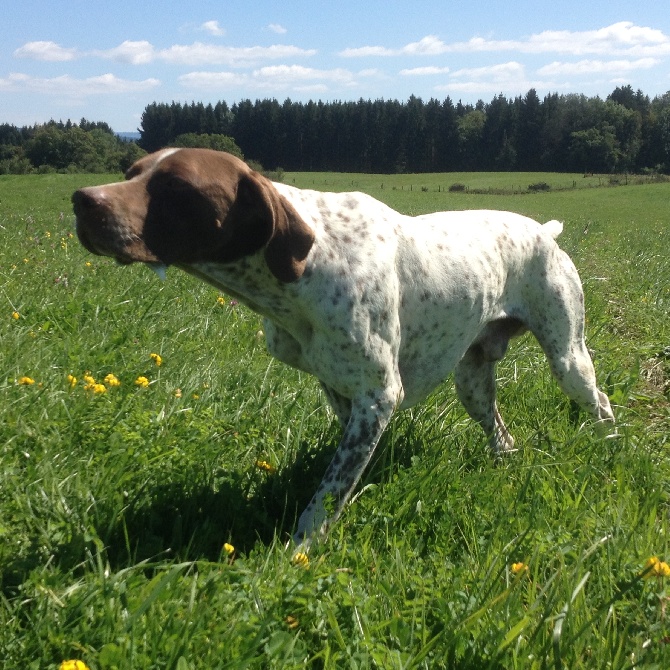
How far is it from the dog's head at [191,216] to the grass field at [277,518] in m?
0.87

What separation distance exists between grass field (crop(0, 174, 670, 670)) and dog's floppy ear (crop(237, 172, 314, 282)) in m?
0.90

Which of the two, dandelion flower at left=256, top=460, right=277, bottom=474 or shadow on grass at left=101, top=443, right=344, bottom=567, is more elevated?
dandelion flower at left=256, top=460, right=277, bottom=474

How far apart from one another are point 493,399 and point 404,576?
1.73m

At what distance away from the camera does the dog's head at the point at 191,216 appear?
2.32 meters

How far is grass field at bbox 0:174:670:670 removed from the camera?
2.03 m

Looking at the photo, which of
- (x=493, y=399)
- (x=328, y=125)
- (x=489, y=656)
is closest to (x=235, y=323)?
(x=493, y=399)

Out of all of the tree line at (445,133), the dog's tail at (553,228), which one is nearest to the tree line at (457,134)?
the tree line at (445,133)

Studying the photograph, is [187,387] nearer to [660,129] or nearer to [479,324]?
[479,324]

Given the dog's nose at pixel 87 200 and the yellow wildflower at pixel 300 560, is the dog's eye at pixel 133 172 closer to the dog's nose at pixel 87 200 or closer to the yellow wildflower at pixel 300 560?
the dog's nose at pixel 87 200

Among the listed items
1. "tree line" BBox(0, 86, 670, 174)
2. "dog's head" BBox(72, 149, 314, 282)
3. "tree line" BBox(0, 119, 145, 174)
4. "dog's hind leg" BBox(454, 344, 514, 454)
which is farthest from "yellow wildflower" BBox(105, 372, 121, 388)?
"tree line" BBox(0, 86, 670, 174)

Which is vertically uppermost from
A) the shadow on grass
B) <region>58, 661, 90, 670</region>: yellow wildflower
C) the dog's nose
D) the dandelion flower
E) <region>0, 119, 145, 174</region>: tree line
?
<region>0, 119, 145, 174</region>: tree line

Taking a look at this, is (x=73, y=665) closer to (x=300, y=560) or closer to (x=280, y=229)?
(x=300, y=560)

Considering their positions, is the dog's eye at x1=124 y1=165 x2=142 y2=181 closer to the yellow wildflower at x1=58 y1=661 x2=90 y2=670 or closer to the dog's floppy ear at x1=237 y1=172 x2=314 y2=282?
the dog's floppy ear at x1=237 y1=172 x2=314 y2=282

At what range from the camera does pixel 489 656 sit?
200 centimetres
